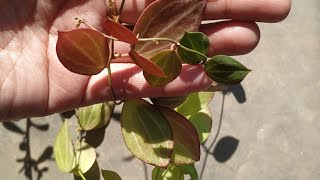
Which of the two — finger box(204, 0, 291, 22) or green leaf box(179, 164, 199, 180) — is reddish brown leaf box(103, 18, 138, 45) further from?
green leaf box(179, 164, 199, 180)

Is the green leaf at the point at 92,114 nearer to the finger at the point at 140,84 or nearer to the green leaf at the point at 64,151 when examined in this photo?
the green leaf at the point at 64,151

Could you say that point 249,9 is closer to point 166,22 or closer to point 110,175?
point 166,22

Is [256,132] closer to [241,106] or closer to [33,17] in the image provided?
[241,106]

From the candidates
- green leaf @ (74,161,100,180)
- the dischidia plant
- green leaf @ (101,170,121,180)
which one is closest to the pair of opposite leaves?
the dischidia plant

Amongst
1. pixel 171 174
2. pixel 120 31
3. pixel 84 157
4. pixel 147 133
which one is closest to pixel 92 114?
pixel 84 157

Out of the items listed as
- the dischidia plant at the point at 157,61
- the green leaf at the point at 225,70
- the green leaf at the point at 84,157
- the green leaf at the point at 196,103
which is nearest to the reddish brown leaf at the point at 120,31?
the dischidia plant at the point at 157,61

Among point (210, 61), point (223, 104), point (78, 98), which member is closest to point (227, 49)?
point (210, 61)
